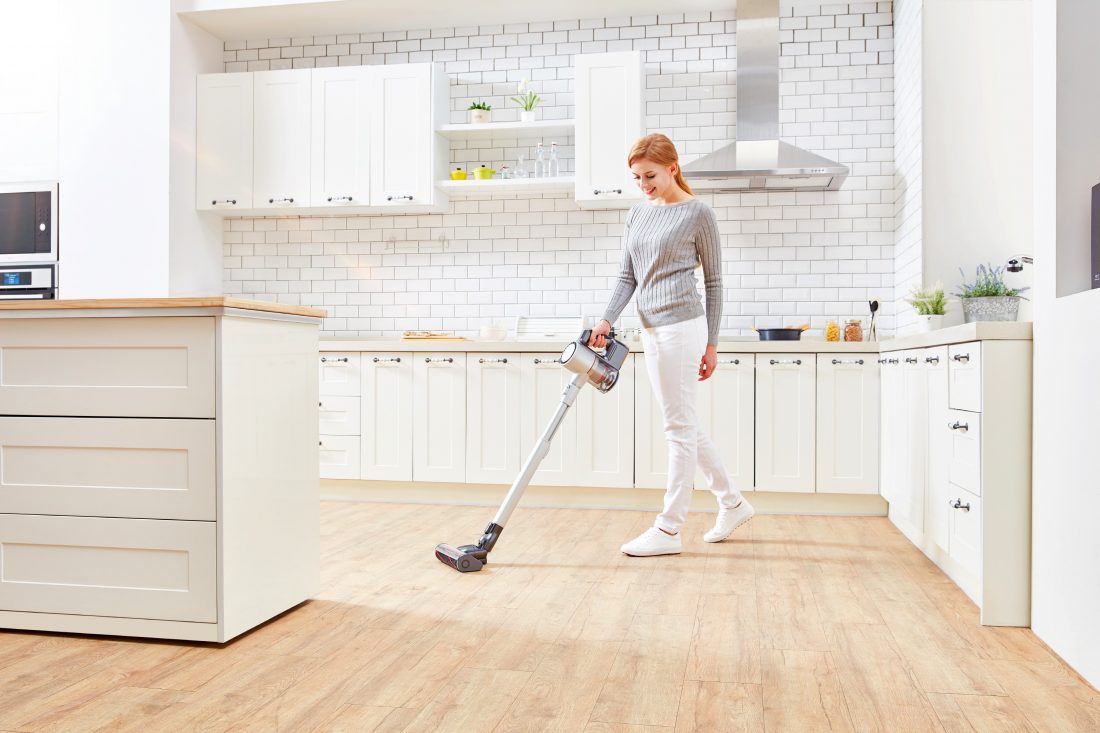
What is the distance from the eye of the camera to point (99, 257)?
511cm

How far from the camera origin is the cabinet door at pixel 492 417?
4.64m

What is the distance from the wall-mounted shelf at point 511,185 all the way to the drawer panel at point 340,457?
1.50 metres

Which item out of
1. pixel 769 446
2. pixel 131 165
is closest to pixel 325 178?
pixel 131 165

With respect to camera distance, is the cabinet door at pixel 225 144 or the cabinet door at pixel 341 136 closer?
the cabinet door at pixel 341 136

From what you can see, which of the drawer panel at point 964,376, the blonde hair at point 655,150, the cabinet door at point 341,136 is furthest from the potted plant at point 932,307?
the cabinet door at point 341,136

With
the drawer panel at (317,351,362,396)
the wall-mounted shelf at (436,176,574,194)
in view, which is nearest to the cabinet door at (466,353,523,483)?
the drawer panel at (317,351,362,396)

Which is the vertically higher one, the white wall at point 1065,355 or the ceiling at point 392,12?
the ceiling at point 392,12

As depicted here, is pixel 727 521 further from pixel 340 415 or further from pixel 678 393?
pixel 340 415

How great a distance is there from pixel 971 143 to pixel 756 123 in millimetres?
1121

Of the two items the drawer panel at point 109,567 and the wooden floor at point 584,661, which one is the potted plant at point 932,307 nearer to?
the wooden floor at point 584,661

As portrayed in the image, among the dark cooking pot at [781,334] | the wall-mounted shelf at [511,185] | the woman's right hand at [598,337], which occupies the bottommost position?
the woman's right hand at [598,337]

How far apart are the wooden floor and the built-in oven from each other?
3.05 meters

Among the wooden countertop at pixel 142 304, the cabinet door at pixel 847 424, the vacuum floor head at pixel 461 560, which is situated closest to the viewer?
the wooden countertop at pixel 142 304

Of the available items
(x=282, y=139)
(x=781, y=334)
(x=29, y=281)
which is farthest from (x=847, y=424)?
(x=29, y=281)
